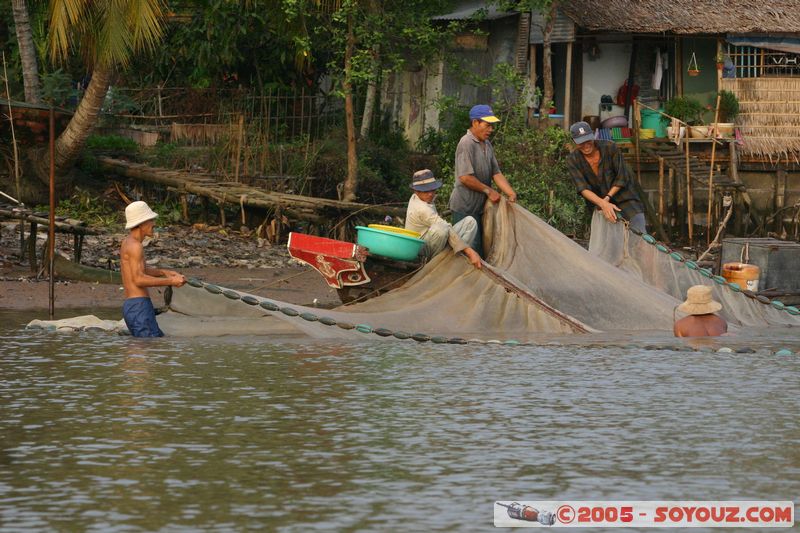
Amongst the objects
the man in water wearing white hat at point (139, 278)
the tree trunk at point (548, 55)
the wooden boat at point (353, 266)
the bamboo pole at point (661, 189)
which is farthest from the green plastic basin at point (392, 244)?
the bamboo pole at point (661, 189)

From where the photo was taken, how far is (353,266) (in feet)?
36.8

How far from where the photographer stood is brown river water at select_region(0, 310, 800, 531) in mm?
5941

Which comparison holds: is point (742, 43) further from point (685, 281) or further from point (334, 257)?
point (334, 257)

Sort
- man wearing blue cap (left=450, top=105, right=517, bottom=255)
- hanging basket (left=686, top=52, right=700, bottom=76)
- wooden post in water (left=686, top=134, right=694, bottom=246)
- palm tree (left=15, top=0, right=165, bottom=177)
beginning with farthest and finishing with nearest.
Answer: hanging basket (left=686, top=52, right=700, bottom=76) → wooden post in water (left=686, top=134, right=694, bottom=246) → palm tree (left=15, top=0, right=165, bottom=177) → man wearing blue cap (left=450, top=105, right=517, bottom=255)

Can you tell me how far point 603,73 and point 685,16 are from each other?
2.11 metres

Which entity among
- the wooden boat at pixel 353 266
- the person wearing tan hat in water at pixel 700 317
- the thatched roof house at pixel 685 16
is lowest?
the person wearing tan hat in water at pixel 700 317

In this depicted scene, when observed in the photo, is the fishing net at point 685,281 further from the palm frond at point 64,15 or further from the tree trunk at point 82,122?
the tree trunk at point 82,122

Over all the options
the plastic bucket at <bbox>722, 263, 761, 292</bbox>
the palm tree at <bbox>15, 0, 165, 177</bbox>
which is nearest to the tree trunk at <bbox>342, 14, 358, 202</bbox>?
the palm tree at <bbox>15, 0, 165, 177</bbox>

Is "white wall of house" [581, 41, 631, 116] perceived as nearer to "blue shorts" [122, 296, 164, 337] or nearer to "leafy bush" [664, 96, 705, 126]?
"leafy bush" [664, 96, 705, 126]

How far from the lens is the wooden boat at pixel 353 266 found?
11.2 meters

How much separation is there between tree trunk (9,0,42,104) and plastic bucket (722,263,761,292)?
453 inches

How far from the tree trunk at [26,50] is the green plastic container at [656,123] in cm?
979

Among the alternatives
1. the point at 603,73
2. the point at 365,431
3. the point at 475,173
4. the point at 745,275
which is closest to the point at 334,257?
the point at 475,173

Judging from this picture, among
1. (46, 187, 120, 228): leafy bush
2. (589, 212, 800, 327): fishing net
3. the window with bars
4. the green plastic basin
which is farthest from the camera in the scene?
the window with bars
